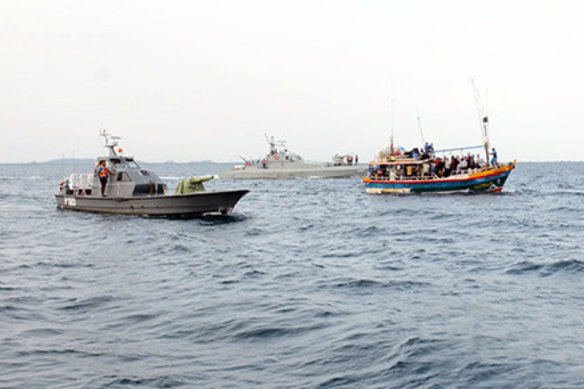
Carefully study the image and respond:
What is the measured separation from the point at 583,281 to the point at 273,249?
9329 mm

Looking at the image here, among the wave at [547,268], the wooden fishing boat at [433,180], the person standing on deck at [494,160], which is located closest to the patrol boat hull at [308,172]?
the wooden fishing boat at [433,180]

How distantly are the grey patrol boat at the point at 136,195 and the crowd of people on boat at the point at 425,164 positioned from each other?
21.2 meters

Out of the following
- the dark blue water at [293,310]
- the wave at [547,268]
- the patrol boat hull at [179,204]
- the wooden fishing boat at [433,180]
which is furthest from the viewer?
the wooden fishing boat at [433,180]

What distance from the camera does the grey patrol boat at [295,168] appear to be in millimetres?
82287

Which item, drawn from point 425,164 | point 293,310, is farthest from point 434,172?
point 293,310

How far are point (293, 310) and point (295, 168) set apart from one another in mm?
73018

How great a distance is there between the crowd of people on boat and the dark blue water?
2118cm

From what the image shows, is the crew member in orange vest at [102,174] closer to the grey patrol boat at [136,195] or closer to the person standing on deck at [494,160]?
the grey patrol boat at [136,195]

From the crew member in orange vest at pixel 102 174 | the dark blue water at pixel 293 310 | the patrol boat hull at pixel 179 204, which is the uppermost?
the crew member in orange vest at pixel 102 174

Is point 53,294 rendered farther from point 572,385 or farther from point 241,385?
point 572,385

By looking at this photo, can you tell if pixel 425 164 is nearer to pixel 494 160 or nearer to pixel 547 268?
pixel 494 160

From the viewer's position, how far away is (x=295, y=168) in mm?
83500

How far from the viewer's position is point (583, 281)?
12758mm

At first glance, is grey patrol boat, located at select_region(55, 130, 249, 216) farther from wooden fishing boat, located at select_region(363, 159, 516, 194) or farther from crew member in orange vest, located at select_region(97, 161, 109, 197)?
wooden fishing boat, located at select_region(363, 159, 516, 194)
